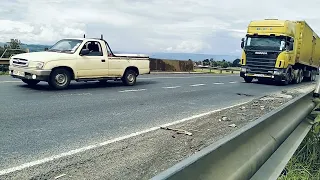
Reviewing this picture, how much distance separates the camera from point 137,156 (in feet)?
16.8

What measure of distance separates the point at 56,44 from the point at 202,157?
1274cm

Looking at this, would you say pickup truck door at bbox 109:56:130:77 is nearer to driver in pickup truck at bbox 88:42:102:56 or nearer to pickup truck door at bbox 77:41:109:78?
pickup truck door at bbox 77:41:109:78

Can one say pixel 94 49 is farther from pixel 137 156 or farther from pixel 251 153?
pixel 251 153

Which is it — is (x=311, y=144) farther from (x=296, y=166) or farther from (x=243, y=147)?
(x=243, y=147)

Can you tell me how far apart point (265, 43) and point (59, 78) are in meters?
14.1

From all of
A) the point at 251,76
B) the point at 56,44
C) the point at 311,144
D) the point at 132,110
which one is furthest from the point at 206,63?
the point at 311,144

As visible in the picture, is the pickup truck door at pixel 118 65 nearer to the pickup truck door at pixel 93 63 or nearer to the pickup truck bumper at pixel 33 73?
the pickup truck door at pixel 93 63

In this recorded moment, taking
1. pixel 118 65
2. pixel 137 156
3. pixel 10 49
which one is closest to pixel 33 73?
pixel 118 65

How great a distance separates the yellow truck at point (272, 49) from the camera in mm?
21500

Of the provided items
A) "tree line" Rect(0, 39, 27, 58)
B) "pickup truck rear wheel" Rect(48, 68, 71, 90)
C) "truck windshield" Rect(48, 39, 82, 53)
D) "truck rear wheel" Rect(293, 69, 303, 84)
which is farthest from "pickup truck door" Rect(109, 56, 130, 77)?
"truck rear wheel" Rect(293, 69, 303, 84)

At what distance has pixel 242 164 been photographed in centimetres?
256

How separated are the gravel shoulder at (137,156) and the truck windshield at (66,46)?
23.0 feet

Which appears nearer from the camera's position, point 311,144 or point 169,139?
point 311,144

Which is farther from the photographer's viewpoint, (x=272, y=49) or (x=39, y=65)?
(x=272, y=49)
